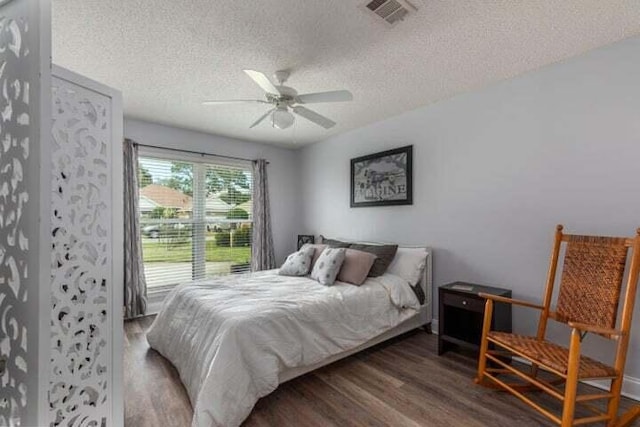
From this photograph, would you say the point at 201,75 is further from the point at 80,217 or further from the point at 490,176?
the point at 490,176

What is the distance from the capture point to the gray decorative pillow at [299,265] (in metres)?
3.25

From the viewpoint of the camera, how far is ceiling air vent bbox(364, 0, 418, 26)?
1.66 metres

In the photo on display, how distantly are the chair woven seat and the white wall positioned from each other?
11.5ft

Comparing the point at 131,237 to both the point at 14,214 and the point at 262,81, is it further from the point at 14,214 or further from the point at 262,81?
the point at 14,214

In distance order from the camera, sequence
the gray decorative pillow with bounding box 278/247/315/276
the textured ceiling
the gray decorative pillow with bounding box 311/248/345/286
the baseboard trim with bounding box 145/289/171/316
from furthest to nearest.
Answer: the baseboard trim with bounding box 145/289/171/316 < the gray decorative pillow with bounding box 278/247/315/276 < the gray decorative pillow with bounding box 311/248/345/286 < the textured ceiling

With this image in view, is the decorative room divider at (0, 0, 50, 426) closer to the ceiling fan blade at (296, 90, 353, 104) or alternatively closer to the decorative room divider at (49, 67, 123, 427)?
the decorative room divider at (49, 67, 123, 427)

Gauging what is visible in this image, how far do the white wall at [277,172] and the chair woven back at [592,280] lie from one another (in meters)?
3.74

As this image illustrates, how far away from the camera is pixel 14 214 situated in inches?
37.0

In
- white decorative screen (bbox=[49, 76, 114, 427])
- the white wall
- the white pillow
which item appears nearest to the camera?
white decorative screen (bbox=[49, 76, 114, 427])

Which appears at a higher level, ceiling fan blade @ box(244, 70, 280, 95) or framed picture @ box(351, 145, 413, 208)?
ceiling fan blade @ box(244, 70, 280, 95)

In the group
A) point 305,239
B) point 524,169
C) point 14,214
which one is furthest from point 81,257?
point 305,239

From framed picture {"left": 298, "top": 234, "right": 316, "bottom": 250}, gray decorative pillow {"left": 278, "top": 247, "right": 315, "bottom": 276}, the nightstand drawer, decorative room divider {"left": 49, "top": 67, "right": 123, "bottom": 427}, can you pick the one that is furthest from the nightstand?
decorative room divider {"left": 49, "top": 67, "right": 123, "bottom": 427}

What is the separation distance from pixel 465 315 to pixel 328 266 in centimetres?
139

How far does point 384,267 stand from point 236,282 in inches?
59.8
